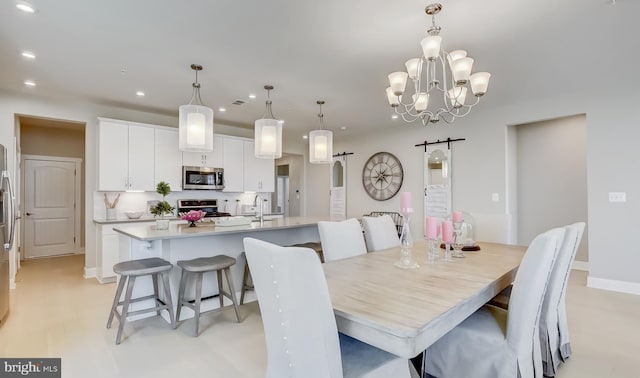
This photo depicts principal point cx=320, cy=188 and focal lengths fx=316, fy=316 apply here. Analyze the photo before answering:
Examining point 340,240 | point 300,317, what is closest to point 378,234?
point 340,240

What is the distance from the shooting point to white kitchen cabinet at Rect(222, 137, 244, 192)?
5.78 metres

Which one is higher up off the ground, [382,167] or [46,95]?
[46,95]

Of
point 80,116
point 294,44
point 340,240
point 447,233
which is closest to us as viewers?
point 447,233

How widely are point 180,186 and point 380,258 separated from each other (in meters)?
4.07

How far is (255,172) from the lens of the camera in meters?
6.19

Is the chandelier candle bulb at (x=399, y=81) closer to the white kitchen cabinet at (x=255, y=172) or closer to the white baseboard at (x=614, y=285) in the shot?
the white baseboard at (x=614, y=285)

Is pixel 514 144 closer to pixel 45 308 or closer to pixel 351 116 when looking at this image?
pixel 351 116

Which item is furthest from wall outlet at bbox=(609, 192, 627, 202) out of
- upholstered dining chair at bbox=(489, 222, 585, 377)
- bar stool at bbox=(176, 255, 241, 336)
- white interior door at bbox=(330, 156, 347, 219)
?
bar stool at bbox=(176, 255, 241, 336)

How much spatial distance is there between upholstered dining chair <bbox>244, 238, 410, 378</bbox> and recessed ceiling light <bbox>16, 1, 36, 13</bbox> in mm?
2491

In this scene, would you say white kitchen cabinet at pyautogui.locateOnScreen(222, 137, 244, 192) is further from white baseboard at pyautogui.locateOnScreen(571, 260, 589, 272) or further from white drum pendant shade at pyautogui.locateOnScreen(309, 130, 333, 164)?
white baseboard at pyautogui.locateOnScreen(571, 260, 589, 272)

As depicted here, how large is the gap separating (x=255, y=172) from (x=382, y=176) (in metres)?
2.56

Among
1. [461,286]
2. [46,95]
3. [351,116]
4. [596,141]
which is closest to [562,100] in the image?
[596,141]

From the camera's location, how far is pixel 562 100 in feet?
14.0

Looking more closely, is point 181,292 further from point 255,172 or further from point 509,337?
point 255,172
